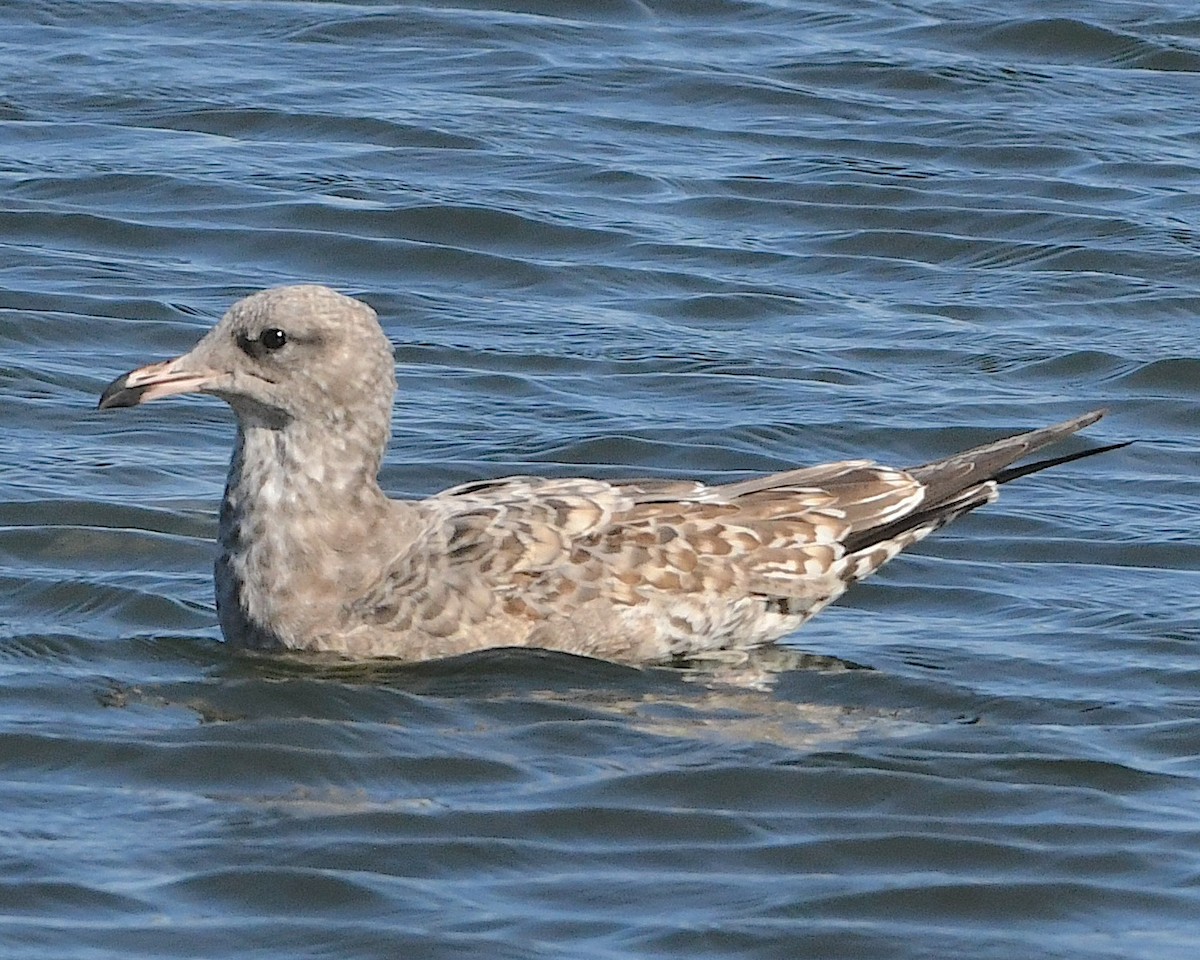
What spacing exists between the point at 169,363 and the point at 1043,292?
5.50 metres

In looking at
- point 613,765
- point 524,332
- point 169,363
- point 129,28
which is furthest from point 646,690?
point 129,28

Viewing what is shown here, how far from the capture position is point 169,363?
796cm

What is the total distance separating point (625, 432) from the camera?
10516 mm

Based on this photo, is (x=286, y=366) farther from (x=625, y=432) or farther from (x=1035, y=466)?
(x=625, y=432)

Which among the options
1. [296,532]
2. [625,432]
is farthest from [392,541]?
[625,432]

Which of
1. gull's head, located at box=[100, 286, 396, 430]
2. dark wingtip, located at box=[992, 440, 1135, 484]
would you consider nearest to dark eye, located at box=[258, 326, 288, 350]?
gull's head, located at box=[100, 286, 396, 430]

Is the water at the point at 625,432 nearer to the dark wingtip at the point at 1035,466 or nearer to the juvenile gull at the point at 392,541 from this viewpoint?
the juvenile gull at the point at 392,541

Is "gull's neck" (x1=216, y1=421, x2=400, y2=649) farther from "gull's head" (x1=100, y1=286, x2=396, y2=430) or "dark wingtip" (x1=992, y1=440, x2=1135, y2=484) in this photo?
"dark wingtip" (x1=992, y1=440, x2=1135, y2=484)

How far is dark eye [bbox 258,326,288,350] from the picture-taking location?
8000 mm

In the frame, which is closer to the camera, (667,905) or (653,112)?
(667,905)

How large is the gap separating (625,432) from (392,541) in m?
→ 2.44

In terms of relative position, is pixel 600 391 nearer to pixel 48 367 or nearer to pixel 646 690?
pixel 48 367

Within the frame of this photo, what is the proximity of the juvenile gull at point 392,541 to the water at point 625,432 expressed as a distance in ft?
0.48

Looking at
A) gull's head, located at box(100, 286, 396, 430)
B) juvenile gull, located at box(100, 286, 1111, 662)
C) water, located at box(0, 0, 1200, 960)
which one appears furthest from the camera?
juvenile gull, located at box(100, 286, 1111, 662)
